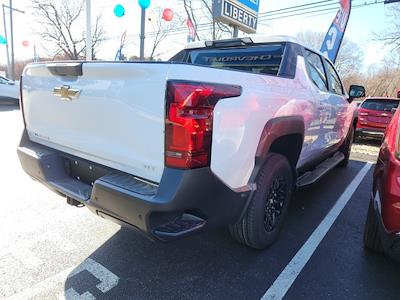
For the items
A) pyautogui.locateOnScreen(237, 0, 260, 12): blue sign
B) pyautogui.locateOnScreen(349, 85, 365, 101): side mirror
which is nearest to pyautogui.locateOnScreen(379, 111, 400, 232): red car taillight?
pyautogui.locateOnScreen(349, 85, 365, 101): side mirror

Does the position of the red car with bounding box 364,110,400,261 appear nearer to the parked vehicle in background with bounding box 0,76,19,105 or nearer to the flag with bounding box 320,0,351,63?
the flag with bounding box 320,0,351,63

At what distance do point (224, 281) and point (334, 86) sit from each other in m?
3.46

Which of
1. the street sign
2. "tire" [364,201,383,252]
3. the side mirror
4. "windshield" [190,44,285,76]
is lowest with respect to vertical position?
"tire" [364,201,383,252]

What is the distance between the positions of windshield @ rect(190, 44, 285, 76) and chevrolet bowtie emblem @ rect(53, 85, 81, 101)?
1.92 meters

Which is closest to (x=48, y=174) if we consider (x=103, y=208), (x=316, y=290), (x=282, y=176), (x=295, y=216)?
(x=103, y=208)

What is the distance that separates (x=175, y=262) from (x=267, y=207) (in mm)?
941

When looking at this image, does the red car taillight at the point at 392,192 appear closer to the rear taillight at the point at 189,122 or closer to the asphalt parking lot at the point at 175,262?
the asphalt parking lot at the point at 175,262

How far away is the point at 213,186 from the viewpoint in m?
2.12

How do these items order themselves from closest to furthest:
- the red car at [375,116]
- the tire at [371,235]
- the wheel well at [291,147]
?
1. the tire at [371,235]
2. the wheel well at [291,147]
3. the red car at [375,116]

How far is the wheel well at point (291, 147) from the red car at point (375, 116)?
24.7ft

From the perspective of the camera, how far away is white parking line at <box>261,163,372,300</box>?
8.24ft

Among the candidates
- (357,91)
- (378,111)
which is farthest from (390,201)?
(378,111)

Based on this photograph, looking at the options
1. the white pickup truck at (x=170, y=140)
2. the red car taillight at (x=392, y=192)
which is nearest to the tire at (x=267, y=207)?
the white pickup truck at (x=170, y=140)

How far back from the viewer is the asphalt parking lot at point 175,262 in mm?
2469
